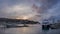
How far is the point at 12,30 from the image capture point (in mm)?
3160

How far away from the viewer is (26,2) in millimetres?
3254

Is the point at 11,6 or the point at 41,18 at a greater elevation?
the point at 11,6

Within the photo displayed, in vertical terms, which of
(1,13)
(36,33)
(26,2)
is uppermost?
(26,2)

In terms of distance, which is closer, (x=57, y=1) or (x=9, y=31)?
(x=9, y=31)

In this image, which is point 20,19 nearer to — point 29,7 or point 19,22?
point 19,22

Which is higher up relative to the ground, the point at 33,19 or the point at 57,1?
the point at 57,1

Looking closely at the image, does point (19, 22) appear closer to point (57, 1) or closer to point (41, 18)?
point (41, 18)

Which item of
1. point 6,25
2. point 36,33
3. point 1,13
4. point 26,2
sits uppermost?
point 26,2

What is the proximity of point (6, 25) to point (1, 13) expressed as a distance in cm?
32

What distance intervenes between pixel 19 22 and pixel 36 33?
0.51m

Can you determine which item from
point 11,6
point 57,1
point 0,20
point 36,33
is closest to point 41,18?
point 36,33

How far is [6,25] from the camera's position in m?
3.17

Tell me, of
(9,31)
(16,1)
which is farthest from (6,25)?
(16,1)

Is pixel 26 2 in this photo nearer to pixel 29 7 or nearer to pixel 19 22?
pixel 29 7
